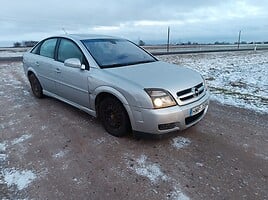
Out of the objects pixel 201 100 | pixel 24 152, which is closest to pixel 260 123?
pixel 201 100

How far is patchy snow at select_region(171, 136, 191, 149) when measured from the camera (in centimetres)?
362

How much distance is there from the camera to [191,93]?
358cm

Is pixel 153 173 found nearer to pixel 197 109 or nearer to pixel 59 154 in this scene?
pixel 197 109

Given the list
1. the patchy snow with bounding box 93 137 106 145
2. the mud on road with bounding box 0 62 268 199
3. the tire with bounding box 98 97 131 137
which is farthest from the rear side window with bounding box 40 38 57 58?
the patchy snow with bounding box 93 137 106 145

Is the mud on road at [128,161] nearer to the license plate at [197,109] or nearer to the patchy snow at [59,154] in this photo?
the patchy snow at [59,154]

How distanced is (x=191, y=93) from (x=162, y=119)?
2.16ft

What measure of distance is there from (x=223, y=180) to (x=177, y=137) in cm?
118

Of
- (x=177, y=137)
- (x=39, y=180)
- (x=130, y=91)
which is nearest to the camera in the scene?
(x=39, y=180)

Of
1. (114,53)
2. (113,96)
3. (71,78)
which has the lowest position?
(113,96)

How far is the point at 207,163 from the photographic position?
10.4ft

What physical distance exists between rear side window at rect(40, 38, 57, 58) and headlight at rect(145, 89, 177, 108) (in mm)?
2783

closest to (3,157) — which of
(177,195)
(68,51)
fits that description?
(68,51)

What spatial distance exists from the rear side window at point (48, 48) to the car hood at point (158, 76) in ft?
6.24

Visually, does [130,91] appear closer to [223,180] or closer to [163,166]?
[163,166]
